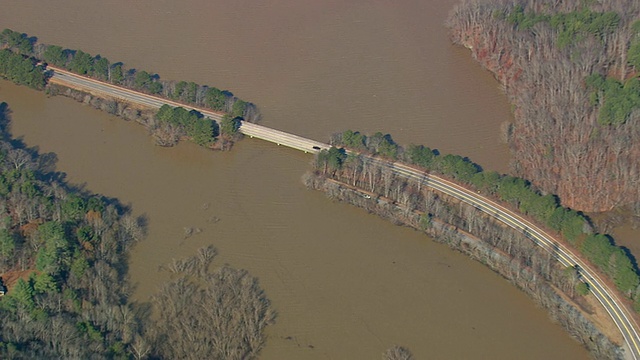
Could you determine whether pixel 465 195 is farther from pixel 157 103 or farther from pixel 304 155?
pixel 157 103

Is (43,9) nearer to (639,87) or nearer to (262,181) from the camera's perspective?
(262,181)

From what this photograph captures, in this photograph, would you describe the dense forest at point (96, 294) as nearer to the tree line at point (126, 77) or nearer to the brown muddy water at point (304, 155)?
the brown muddy water at point (304, 155)

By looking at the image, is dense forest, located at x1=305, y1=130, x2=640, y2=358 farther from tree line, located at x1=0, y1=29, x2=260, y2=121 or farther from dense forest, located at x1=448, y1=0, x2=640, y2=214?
tree line, located at x1=0, y1=29, x2=260, y2=121

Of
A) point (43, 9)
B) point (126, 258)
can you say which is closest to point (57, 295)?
point (126, 258)

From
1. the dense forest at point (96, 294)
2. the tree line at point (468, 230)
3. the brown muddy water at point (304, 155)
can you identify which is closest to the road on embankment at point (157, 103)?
the brown muddy water at point (304, 155)

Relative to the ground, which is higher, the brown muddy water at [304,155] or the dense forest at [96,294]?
the brown muddy water at [304,155]

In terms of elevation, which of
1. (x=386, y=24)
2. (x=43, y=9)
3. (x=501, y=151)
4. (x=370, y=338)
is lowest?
(x=370, y=338)

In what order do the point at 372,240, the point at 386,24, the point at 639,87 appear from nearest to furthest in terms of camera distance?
the point at 372,240 → the point at 639,87 → the point at 386,24
